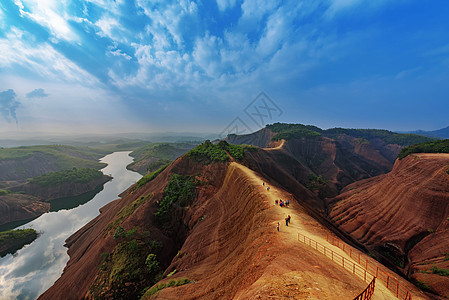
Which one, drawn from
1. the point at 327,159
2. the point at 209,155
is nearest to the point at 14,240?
the point at 209,155

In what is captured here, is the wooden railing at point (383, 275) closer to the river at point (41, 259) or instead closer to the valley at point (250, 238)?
the valley at point (250, 238)

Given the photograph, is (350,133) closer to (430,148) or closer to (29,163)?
(430,148)

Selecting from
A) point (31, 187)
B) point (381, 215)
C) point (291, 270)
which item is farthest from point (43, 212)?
point (381, 215)

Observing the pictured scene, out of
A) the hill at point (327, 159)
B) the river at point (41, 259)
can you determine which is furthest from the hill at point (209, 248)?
the hill at point (327, 159)

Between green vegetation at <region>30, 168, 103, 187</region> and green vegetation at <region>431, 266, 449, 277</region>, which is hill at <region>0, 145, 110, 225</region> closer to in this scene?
green vegetation at <region>30, 168, 103, 187</region>

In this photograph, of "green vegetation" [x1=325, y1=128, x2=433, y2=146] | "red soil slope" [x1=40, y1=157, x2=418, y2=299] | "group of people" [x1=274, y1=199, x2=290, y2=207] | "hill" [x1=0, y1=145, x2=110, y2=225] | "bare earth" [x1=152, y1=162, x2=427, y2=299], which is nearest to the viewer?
"bare earth" [x1=152, y1=162, x2=427, y2=299]

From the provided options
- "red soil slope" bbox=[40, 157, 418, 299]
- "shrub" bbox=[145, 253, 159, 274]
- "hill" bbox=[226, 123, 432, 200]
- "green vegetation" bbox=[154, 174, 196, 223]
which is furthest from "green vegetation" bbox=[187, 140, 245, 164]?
"shrub" bbox=[145, 253, 159, 274]
